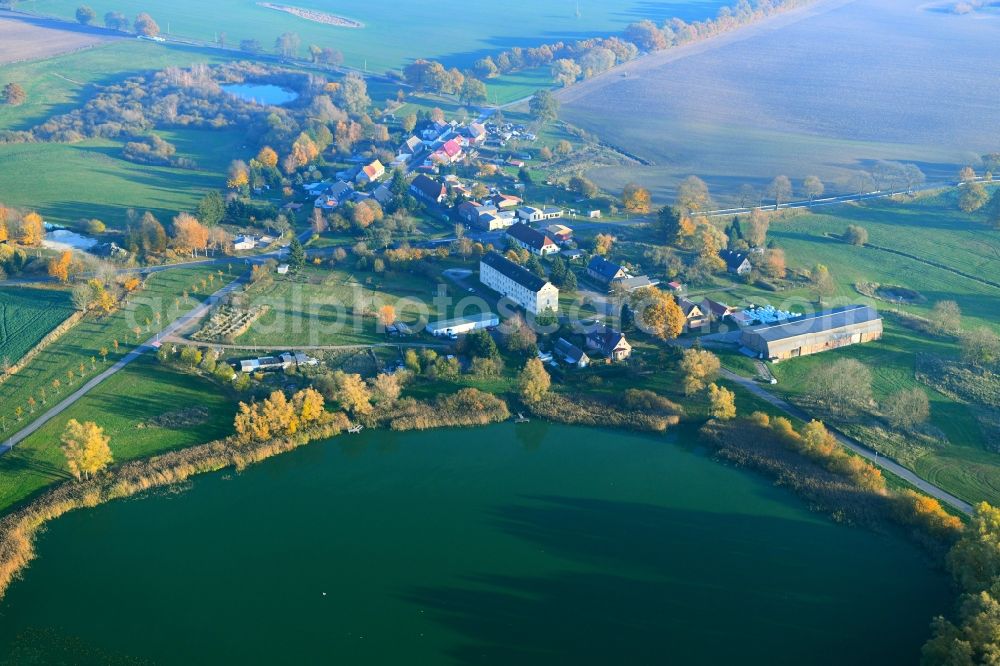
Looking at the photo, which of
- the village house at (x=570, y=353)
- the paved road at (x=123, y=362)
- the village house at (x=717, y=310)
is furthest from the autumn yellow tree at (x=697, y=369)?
the paved road at (x=123, y=362)

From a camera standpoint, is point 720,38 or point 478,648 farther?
point 720,38

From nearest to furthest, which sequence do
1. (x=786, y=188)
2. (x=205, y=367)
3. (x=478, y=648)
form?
(x=478, y=648) → (x=205, y=367) → (x=786, y=188)

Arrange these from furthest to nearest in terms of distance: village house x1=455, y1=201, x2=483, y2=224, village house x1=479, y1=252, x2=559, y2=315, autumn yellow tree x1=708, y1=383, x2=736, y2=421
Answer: village house x1=455, y1=201, x2=483, y2=224, village house x1=479, y1=252, x2=559, y2=315, autumn yellow tree x1=708, y1=383, x2=736, y2=421

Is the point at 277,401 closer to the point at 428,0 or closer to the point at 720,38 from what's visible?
the point at 720,38

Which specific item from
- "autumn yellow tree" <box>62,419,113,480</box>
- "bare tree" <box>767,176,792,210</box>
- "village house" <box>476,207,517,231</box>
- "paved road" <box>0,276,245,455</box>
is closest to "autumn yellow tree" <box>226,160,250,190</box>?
"paved road" <box>0,276,245,455</box>

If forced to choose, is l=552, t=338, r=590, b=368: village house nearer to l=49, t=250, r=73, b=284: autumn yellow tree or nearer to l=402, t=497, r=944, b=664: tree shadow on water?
l=402, t=497, r=944, b=664: tree shadow on water

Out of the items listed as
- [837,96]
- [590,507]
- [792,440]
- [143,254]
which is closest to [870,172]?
[837,96]

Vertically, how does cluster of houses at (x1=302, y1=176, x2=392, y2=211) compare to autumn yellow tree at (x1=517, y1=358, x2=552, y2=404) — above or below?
above
